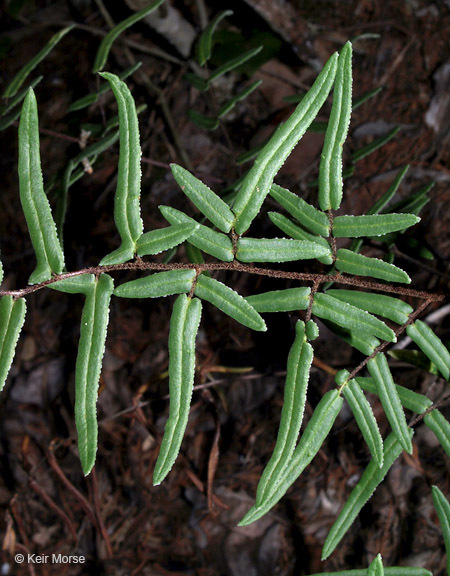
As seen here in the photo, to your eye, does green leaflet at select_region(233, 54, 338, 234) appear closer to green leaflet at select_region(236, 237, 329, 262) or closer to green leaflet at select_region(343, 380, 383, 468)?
green leaflet at select_region(236, 237, 329, 262)

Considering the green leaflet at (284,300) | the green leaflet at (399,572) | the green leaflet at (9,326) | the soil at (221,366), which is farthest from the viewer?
the soil at (221,366)

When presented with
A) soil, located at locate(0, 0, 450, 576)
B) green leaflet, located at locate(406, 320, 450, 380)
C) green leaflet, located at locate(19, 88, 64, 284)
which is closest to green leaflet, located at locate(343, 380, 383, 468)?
green leaflet, located at locate(406, 320, 450, 380)

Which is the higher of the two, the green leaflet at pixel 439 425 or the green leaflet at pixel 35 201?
the green leaflet at pixel 35 201

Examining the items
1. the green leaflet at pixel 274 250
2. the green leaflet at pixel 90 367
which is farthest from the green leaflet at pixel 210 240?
the green leaflet at pixel 90 367

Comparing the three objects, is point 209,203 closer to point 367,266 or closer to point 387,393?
point 367,266

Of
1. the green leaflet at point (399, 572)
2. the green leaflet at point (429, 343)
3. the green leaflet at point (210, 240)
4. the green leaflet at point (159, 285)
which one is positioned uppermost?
the green leaflet at point (210, 240)

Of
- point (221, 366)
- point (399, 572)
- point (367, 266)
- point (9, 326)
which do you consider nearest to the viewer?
point (9, 326)

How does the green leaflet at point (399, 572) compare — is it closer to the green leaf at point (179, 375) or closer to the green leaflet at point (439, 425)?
the green leaflet at point (439, 425)

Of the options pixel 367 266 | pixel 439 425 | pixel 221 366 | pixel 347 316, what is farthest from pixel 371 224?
pixel 221 366
